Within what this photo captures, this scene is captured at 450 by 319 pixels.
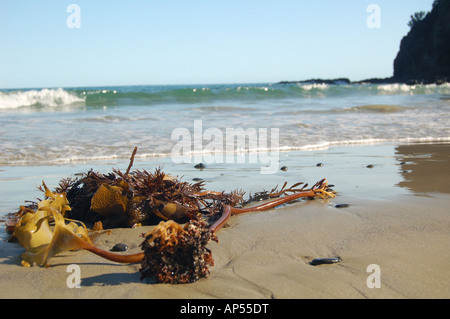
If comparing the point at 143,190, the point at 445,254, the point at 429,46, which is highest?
the point at 429,46

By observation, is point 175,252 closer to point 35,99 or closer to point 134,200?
point 134,200

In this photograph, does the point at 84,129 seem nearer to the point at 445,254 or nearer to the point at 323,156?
the point at 323,156

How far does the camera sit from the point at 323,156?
6.09m

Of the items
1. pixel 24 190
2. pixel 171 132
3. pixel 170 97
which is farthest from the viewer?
pixel 170 97

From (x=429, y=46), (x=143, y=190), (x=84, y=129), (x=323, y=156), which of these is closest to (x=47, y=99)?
(x=84, y=129)

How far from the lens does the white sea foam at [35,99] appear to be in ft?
69.6

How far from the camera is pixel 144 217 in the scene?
112 inches

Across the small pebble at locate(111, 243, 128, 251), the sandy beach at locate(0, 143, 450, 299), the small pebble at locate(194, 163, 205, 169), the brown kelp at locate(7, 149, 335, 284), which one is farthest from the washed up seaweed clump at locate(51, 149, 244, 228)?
the small pebble at locate(194, 163, 205, 169)

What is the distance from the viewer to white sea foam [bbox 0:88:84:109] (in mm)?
21219

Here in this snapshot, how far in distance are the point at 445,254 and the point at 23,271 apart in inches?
84.6

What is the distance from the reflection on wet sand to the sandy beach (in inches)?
1.0

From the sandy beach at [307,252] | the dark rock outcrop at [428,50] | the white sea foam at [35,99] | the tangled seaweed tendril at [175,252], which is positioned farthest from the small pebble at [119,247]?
the dark rock outcrop at [428,50]

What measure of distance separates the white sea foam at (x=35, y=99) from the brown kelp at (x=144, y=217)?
20.1 meters

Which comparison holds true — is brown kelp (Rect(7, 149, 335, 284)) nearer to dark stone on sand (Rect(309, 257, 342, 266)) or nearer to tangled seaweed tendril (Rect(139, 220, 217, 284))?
tangled seaweed tendril (Rect(139, 220, 217, 284))
